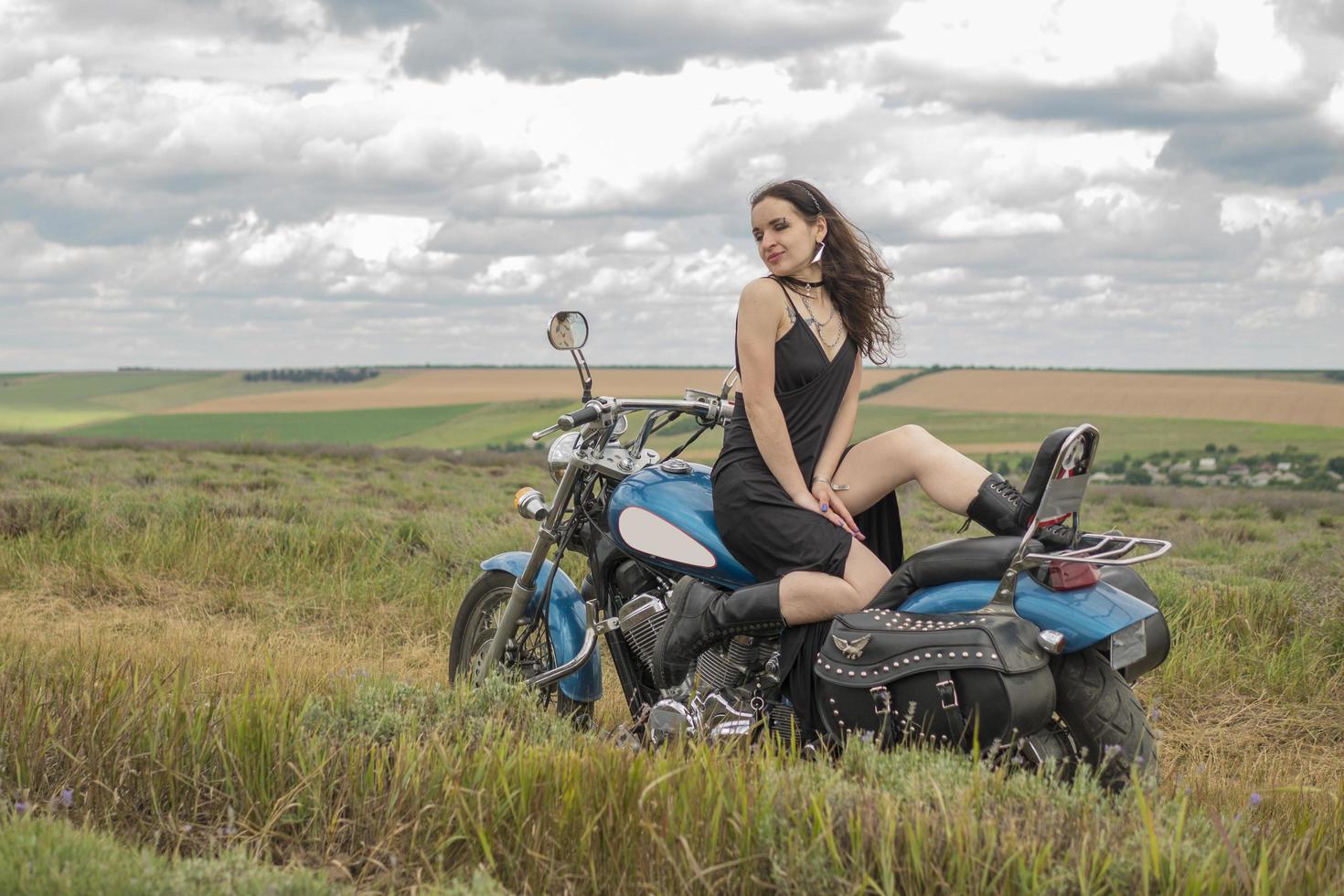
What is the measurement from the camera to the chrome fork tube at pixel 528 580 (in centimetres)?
471

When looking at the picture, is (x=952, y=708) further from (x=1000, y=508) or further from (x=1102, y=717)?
(x=1000, y=508)

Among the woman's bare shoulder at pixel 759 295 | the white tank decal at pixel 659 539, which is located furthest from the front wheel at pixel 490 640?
the woman's bare shoulder at pixel 759 295

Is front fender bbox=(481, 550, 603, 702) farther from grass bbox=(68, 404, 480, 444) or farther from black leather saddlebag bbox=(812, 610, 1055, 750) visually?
grass bbox=(68, 404, 480, 444)

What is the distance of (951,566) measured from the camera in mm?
3590

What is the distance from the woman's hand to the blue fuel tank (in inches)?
13.8

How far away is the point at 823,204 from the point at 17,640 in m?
3.81

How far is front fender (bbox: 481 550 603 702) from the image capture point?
481 centimetres

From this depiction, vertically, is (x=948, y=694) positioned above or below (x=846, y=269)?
below

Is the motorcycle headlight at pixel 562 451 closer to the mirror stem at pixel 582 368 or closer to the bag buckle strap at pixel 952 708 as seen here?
the mirror stem at pixel 582 368

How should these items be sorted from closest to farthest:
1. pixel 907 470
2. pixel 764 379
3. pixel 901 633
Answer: pixel 901 633, pixel 907 470, pixel 764 379

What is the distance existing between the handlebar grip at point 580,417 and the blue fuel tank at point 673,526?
0.27 meters

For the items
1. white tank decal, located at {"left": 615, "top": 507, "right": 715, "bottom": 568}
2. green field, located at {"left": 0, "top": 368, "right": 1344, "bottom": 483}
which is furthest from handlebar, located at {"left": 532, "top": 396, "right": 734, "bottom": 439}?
green field, located at {"left": 0, "top": 368, "right": 1344, "bottom": 483}

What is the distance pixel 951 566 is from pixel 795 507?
2.03 feet

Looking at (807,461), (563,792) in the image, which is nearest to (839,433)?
(807,461)
